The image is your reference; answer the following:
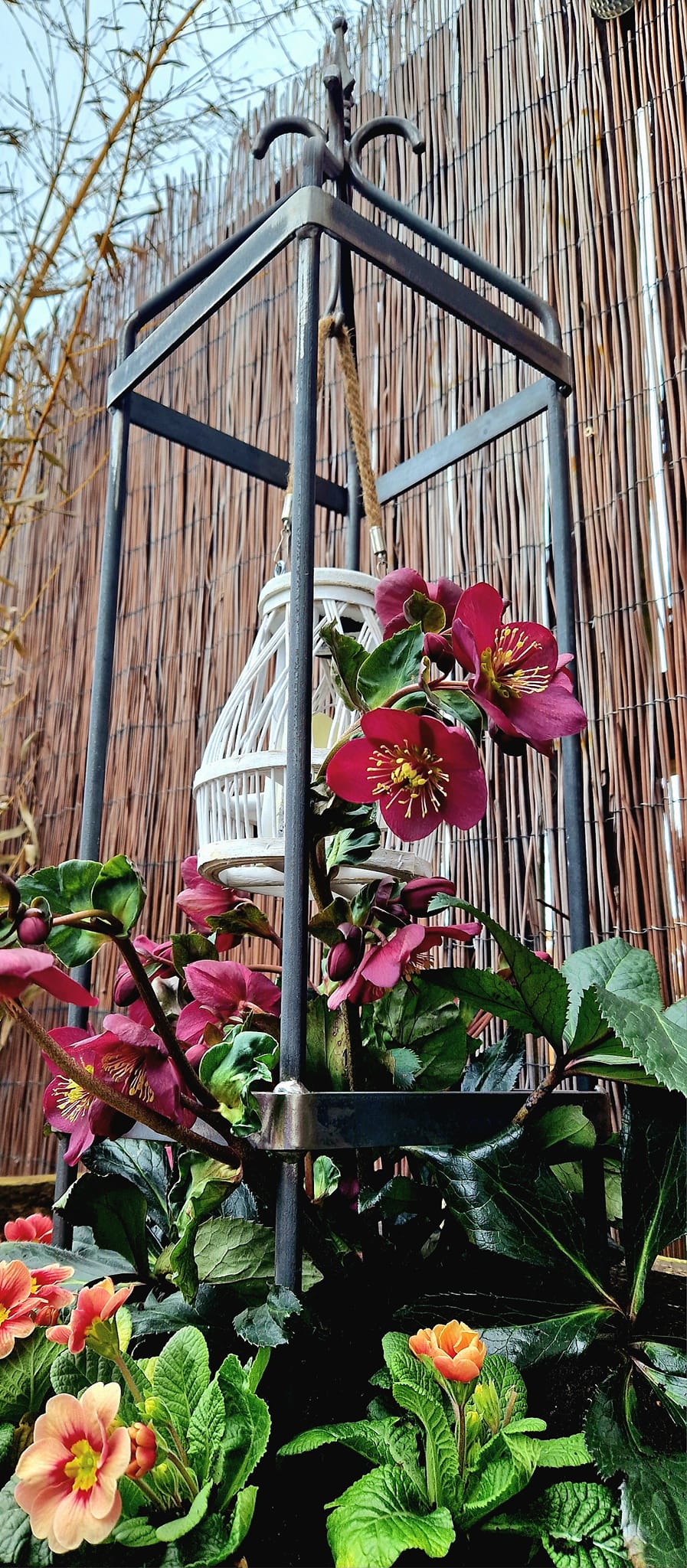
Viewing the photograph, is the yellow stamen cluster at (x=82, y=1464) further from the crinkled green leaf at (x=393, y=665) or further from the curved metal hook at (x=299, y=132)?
the curved metal hook at (x=299, y=132)

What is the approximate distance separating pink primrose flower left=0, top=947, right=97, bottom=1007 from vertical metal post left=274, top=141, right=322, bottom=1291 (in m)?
0.14

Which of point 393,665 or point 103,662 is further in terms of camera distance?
point 103,662

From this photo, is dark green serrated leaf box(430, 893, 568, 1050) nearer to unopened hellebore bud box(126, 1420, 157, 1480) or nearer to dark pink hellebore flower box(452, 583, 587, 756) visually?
dark pink hellebore flower box(452, 583, 587, 756)

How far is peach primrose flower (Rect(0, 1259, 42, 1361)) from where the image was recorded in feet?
1.72

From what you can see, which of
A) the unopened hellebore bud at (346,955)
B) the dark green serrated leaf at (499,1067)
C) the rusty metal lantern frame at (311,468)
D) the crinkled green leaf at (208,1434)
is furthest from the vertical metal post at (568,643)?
the crinkled green leaf at (208,1434)

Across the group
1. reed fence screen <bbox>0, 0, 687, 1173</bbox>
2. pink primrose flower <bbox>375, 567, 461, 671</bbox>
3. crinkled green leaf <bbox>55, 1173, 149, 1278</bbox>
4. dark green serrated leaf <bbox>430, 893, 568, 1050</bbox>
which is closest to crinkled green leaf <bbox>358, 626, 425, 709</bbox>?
pink primrose flower <bbox>375, 567, 461, 671</bbox>

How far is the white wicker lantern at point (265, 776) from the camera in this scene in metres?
0.77

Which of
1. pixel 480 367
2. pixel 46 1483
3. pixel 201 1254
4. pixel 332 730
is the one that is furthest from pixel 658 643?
pixel 46 1483

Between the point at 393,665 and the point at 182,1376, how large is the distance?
401 millimetres

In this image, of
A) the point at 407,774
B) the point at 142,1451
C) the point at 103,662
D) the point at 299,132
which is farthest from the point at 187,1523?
the point at 299,132

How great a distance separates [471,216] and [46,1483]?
5.14 feet

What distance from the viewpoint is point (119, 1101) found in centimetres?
54

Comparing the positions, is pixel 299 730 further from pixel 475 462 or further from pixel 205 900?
pixel 475 462

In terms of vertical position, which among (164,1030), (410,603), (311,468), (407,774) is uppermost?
(311,468)
